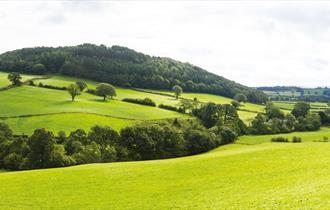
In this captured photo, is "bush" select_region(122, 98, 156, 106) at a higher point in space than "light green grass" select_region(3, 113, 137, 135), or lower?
higher

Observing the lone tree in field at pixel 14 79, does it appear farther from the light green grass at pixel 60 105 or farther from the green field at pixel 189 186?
the green field at pixel 189 186

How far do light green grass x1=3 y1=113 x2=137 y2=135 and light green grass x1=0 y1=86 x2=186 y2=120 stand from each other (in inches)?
213

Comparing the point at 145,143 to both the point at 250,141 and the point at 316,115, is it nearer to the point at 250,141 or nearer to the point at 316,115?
the point at 250,141

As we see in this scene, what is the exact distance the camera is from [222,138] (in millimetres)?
100875

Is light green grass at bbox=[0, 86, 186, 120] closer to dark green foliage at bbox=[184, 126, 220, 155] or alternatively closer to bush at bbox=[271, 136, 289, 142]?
dark green foliage at bbox=[184, 126, 220, 155]

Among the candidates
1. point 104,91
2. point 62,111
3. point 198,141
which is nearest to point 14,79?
point 104,91

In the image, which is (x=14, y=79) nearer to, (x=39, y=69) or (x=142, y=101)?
(x=39, y=69)

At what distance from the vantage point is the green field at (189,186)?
25.6 m

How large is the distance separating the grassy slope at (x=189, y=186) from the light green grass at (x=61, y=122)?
46.7 meters

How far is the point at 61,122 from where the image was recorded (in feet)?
314

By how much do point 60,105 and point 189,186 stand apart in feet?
307

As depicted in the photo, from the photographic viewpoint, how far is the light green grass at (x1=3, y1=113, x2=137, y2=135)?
89.5 meters

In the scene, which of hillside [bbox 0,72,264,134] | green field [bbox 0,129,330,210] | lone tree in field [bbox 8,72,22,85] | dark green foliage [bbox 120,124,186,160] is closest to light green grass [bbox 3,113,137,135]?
hillside [bbox 0,72,264,134]

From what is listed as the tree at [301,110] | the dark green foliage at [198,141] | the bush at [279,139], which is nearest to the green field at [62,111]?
the dark green foliage at [198,141]
